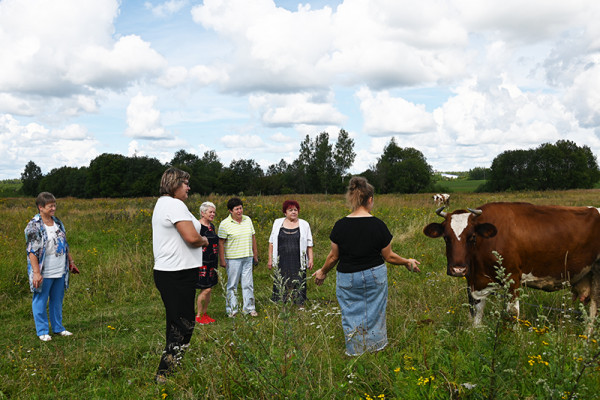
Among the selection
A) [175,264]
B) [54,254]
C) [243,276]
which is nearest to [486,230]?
[175,264]

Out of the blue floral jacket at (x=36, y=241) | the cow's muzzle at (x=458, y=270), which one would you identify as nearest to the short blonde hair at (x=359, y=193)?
the cow's muzzle at (x=458, y=270)

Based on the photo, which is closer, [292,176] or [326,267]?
[326,267]

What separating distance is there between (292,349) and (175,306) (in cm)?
117

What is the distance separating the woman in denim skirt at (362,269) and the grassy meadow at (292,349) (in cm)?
21

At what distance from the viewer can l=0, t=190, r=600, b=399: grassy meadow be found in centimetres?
301

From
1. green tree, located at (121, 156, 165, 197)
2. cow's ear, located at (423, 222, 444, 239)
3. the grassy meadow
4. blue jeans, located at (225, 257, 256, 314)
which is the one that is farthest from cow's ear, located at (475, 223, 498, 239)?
green tree, located at (121, 156, 165, 197)

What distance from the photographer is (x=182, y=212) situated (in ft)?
12.7

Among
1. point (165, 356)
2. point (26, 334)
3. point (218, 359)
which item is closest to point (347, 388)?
point (218, 359)

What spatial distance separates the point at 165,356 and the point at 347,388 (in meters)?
1.65

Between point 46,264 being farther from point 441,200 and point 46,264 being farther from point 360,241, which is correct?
point 441,200

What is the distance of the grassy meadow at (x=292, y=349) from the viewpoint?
119 inches

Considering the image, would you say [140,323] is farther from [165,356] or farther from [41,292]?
[165,356]

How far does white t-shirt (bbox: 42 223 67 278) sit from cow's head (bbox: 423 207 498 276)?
4924 millimetres

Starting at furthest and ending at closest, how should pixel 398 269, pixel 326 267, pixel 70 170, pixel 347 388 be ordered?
pixel 70 170
pixel 398 269
pixel 326 267
pixel 347 388
